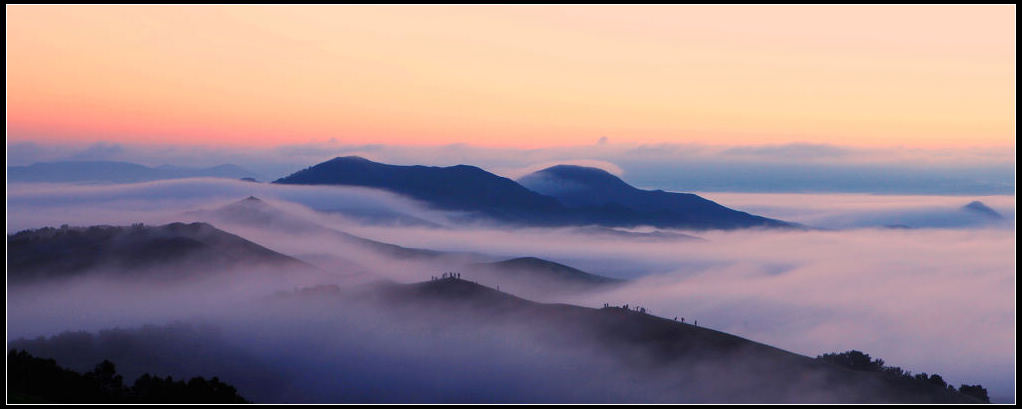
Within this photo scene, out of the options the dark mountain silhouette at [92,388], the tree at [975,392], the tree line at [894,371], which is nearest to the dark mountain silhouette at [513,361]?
the tree at [975,392]

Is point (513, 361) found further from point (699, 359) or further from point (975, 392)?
point (975, 392)

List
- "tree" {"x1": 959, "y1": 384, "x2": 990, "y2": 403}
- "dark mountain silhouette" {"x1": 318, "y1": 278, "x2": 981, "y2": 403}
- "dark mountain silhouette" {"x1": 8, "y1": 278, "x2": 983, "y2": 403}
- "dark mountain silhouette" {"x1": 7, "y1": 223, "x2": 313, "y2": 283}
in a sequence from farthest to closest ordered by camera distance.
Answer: "dark mountain silhouette" {"x1": 7, "y1": 223, "x2": 313, "y2": 283}, "dark mountain silhouette" {"x1": 8, "y1": 278, "x2": 983, "y2": 403}, "tree" {"x1": 959, "y1": 384, "x2": 990, "y2": 403}, "dark mountain silhouette" {"x1": 318, "y1": 278, "x2": 981, "y2": 403}

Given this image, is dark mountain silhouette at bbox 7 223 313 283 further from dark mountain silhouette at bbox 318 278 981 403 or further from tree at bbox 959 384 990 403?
tree at bbox 959 384 990 403

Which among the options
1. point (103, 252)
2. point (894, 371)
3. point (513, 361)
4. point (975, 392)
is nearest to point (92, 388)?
point (513, 361)

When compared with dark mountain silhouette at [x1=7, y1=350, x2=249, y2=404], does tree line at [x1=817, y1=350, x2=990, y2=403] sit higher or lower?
higher

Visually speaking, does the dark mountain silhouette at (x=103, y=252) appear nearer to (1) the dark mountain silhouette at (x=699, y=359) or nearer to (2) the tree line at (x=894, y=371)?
(1) the dark mountain silhouette at (x=699, y=359)

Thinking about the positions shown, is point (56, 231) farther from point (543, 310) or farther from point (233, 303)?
point (543, 310)

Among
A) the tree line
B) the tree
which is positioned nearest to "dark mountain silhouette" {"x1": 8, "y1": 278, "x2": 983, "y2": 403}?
the tree

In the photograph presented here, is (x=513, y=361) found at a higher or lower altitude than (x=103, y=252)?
lower
